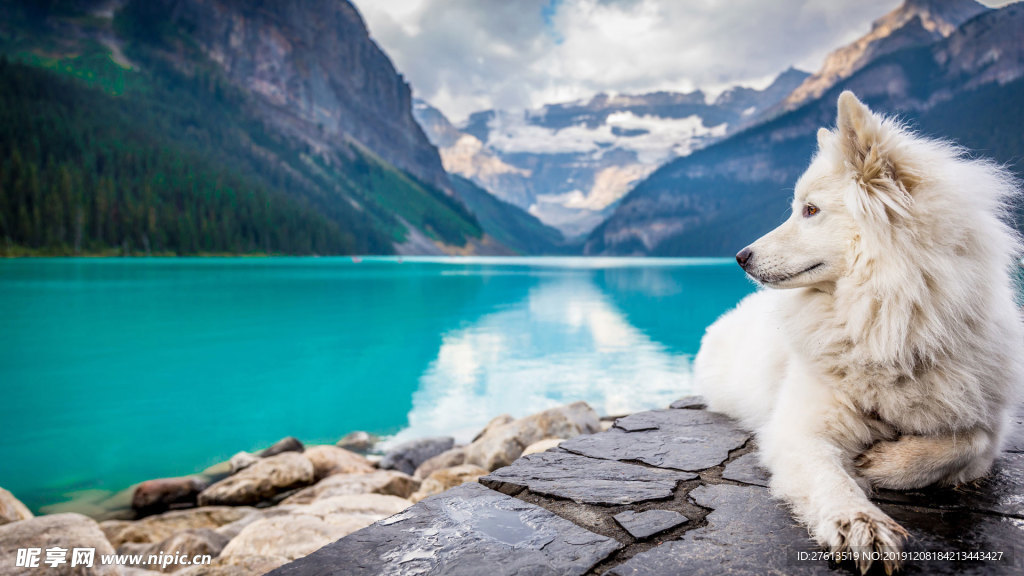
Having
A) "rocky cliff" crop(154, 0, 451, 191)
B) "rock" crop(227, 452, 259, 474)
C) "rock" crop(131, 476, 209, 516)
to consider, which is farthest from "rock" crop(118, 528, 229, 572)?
"rocky cliff" crop(154, 0, 451, 191)

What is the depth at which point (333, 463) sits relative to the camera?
7129mm

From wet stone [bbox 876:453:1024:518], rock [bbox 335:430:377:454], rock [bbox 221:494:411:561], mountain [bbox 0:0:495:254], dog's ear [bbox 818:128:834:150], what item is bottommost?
rock [bbox 335:430:377:454]

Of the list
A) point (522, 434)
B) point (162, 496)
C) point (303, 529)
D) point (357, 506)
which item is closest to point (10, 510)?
point (162, 496)

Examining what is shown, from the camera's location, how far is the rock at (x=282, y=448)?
27.7 ft

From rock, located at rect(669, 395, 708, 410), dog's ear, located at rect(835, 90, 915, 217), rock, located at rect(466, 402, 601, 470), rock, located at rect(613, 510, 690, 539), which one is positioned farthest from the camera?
rock, located at rect(466, 402, 601, 470)

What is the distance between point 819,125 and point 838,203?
12772cm

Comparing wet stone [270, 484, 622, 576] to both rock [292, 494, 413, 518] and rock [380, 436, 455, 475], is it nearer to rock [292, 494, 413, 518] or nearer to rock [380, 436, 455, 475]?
rock [292, 494, 413, 518]

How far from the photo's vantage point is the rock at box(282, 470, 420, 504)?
19.7ft

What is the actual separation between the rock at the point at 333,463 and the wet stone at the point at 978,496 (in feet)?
20.3

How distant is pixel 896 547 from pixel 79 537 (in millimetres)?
4487

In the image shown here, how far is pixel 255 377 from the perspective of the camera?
14023mm

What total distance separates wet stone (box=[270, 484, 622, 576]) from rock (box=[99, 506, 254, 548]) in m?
4.80

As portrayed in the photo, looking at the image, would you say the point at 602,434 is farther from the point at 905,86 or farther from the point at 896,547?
the point at 905,86

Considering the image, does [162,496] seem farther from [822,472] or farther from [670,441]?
[822,472]
